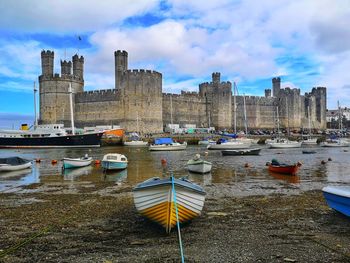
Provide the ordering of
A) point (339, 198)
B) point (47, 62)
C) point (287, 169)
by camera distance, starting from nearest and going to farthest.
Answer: point (339, 198), point (287, 169), point (47, 62)

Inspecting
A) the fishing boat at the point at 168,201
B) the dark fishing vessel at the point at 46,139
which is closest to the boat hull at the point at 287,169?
the fishing boat at the point at 168,201

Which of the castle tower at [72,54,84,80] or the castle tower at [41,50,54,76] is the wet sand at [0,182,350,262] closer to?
the castle tower at [41,50,54,76]

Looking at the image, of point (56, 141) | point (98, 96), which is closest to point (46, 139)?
point (56, 141)

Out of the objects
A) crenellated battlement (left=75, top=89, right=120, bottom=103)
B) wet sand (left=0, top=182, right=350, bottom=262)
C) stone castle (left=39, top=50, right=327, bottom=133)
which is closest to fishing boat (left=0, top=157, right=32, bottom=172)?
wet sand (left=0, top=182, right=350, bottom=262)

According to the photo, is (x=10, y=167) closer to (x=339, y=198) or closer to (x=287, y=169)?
(x=287, y=169)

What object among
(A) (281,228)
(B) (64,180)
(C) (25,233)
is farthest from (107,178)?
(A) (281,228)

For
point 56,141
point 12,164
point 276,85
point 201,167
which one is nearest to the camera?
point 201,167

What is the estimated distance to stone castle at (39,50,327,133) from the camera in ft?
176

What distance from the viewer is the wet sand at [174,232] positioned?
5.27m

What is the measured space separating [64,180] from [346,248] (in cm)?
1104

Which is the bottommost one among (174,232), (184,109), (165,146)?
(174,232)

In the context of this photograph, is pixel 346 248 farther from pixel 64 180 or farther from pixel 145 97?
pixel 145 97

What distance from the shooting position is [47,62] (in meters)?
56.6

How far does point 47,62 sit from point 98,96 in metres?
8.98
